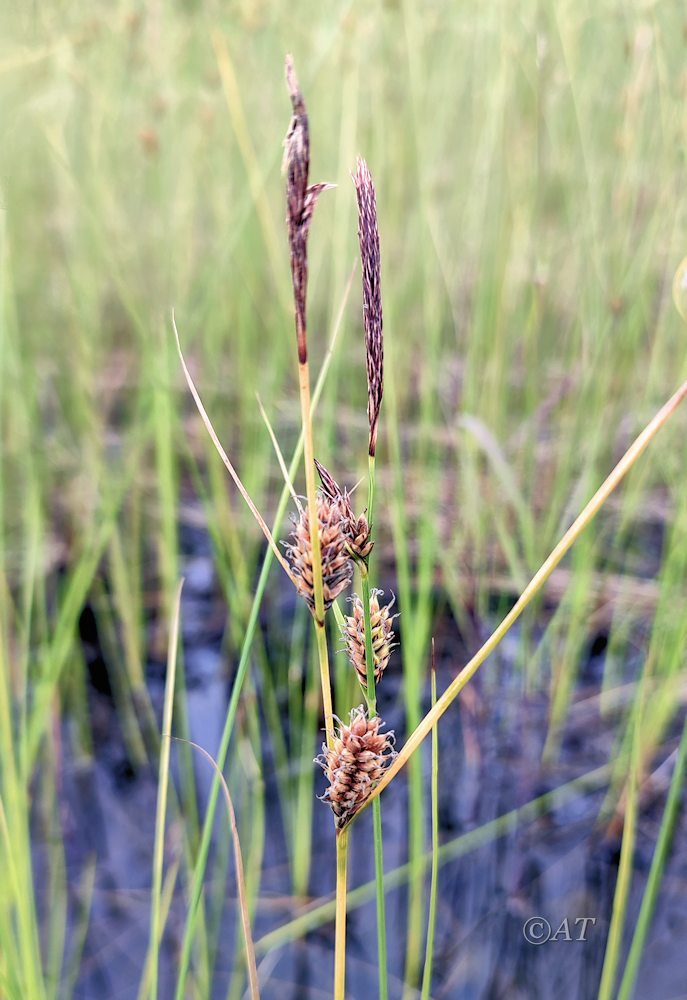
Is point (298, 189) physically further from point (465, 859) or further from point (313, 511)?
point (465, 859)

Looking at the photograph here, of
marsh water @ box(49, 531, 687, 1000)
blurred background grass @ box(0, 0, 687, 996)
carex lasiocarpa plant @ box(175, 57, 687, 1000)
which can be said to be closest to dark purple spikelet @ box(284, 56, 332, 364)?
carex lasiocarpa plant @ box(175, 57, 687, 1000)

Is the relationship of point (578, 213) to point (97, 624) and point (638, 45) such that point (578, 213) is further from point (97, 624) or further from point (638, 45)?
point (97, 624)

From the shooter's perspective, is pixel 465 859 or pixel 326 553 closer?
pixel 326 553

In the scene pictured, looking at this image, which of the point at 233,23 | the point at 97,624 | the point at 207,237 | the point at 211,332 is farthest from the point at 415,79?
the point at 207,237

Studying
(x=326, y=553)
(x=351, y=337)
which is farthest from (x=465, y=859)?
(x=351, y=337)

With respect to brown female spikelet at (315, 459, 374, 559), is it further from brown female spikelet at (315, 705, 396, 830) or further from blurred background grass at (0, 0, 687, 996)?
blurred background grass at (0, 0, 687, 996)

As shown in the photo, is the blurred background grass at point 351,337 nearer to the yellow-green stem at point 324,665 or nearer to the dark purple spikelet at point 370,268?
the yellow-green stem at point 324,665
